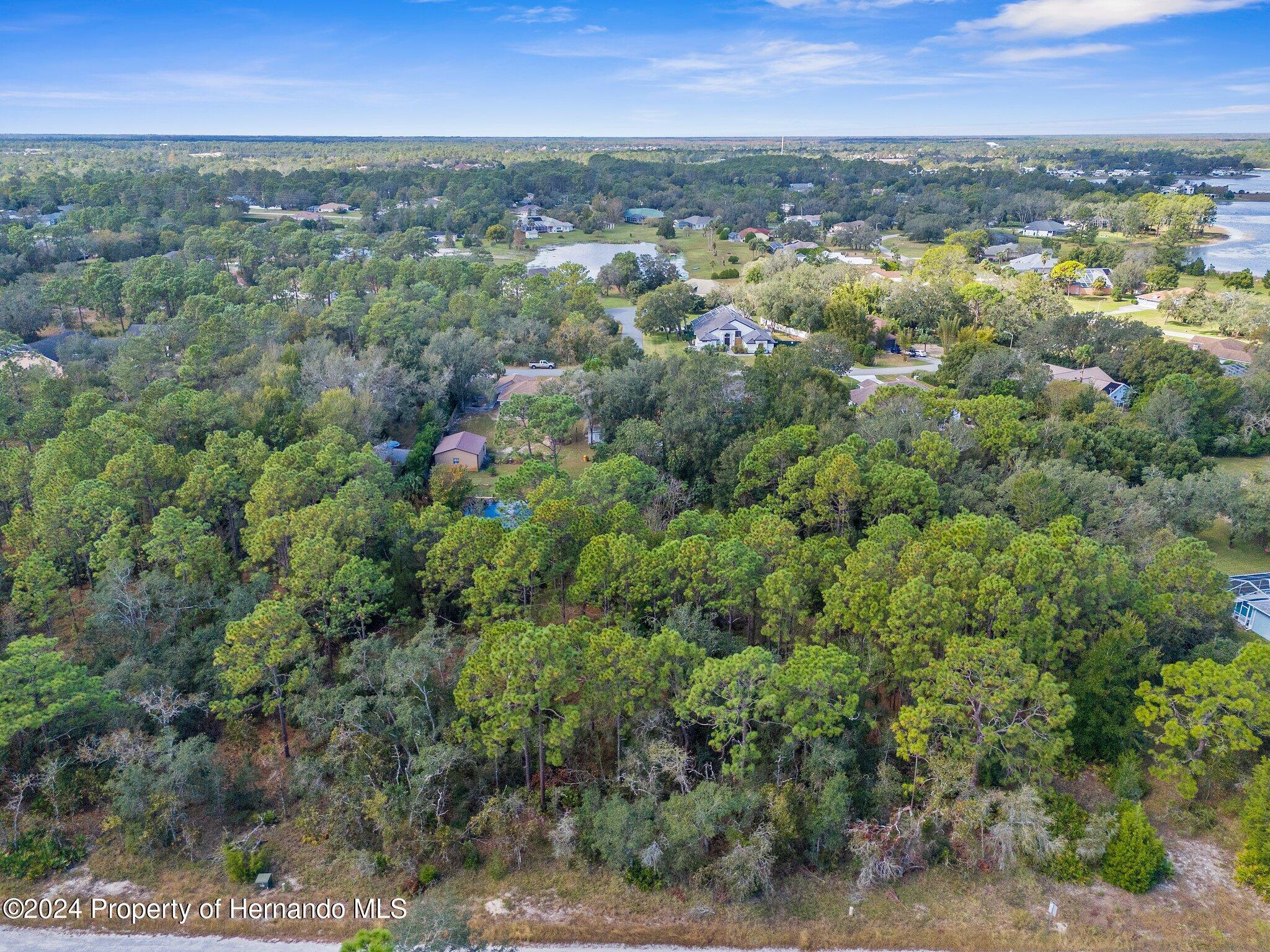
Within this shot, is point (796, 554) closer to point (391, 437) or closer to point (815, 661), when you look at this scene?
point (815, 661)

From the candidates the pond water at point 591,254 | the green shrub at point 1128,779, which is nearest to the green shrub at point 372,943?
the green shrub at point 1128,779

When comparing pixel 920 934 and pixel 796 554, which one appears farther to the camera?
pixel 796 554

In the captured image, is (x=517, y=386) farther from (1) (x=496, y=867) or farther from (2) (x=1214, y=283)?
(2) (x=1214, y=283)

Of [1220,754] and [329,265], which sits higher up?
[329,265]

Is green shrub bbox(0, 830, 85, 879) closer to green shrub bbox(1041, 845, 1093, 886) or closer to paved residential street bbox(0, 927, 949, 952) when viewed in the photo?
paved residential street bbox(0, 927, 949, 952)

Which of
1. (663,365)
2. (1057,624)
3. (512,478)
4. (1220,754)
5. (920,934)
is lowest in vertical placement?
(920,934)

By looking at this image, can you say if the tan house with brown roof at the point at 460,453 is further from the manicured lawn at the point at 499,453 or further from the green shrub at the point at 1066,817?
the green shrub at the point at 1066,817

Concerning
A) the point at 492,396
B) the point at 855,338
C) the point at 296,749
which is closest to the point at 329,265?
the point at 492,396
